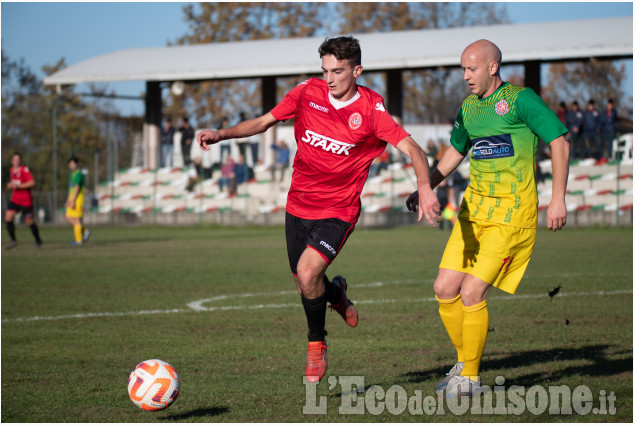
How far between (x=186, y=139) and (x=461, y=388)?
90.8 ft

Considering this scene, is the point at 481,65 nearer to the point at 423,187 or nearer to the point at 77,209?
the point at 423,187

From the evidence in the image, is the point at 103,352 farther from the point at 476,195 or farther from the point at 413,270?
the point at 413,270

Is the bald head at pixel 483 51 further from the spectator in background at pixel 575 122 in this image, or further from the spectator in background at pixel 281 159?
the spectator in background at pixel 281 159

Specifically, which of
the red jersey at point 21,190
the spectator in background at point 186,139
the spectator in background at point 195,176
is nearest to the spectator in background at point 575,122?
the spectator in background at point 195,176

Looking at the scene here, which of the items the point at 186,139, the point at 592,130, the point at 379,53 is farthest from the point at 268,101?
the point at 592,130

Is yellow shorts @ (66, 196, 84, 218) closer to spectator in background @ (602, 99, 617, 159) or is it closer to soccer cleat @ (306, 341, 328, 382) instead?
soccer cleat @ (306, 341, 328, 382)

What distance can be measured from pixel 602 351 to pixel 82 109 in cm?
5430

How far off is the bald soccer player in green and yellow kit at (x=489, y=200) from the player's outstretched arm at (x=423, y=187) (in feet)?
1.00

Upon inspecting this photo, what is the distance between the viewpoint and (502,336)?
283 inches

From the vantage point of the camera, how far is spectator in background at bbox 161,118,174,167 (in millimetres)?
32688

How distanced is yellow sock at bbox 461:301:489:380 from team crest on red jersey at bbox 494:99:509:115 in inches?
47.3

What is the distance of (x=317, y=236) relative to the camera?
218 inches

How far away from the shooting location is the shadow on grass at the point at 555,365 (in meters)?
5.54

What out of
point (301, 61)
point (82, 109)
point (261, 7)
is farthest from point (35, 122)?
point (301, 61)
